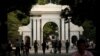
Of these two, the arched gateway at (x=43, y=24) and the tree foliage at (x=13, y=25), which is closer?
the tree foliage at (x=13, y=25)

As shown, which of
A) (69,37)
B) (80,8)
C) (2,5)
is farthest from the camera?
(69,37)

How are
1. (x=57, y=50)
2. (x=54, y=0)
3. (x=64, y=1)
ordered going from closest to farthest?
(x=64, y=1) < (x=57, y=50) < (x=54, y=0)

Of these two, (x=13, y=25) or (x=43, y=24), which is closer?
(x=13, y=25)

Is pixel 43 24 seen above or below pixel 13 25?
above

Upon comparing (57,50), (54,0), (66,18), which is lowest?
(57,50)

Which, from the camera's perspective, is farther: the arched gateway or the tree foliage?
the arched gateway

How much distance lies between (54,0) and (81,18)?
185 ft

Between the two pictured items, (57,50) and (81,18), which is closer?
(81,18)

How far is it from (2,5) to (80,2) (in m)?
6.28

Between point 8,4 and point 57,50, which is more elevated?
point 8,4

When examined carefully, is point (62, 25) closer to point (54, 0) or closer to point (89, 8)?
point (54, 0)

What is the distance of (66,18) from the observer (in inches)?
1426

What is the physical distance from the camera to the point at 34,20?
214 feet

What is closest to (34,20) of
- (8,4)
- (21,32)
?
(21,32)
